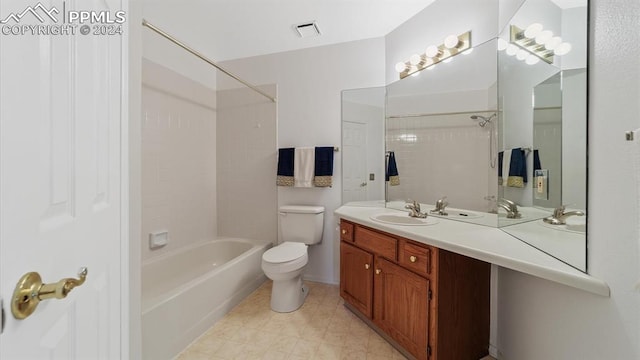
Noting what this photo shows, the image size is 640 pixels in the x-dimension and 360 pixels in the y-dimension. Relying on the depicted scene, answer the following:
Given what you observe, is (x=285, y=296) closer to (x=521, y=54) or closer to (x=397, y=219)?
(x=397, y=219)

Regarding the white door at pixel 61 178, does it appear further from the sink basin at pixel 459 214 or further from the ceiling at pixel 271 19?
the sink basin at pixel 459 214

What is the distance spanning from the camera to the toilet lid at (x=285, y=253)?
6.19ft

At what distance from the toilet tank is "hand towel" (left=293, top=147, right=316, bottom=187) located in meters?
0.26

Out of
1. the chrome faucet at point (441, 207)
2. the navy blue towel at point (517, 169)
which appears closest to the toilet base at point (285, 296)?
the chrome faucet at point (441, 207)

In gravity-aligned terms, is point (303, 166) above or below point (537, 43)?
below

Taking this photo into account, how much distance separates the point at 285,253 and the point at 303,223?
422mm

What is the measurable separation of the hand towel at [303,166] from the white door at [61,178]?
5.64ft

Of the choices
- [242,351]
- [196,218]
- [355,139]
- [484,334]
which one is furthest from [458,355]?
[196,218]

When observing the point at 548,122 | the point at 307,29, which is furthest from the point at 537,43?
the point at 307,29

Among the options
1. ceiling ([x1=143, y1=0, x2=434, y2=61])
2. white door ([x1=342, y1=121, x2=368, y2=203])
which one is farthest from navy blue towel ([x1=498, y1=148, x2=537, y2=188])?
ceiling ([x1=143, y1=0, x2=434, y2=61])

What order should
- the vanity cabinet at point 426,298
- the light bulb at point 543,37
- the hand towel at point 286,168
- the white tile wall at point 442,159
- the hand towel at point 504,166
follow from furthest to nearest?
the hand towel at point 286,168, the white tile wall at point 442,159, the hand towel at point 504,166, the vanity cabinet at point 426,298, the light bulb at point 543,37

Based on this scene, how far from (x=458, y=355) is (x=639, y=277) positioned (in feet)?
3.15

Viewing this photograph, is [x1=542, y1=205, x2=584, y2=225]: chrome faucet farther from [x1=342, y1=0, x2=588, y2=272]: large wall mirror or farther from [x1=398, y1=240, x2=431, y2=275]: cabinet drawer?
[x1=398, y1=240, x2=431, y2=275]: cabinet drawer

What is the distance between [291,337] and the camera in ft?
5.30
